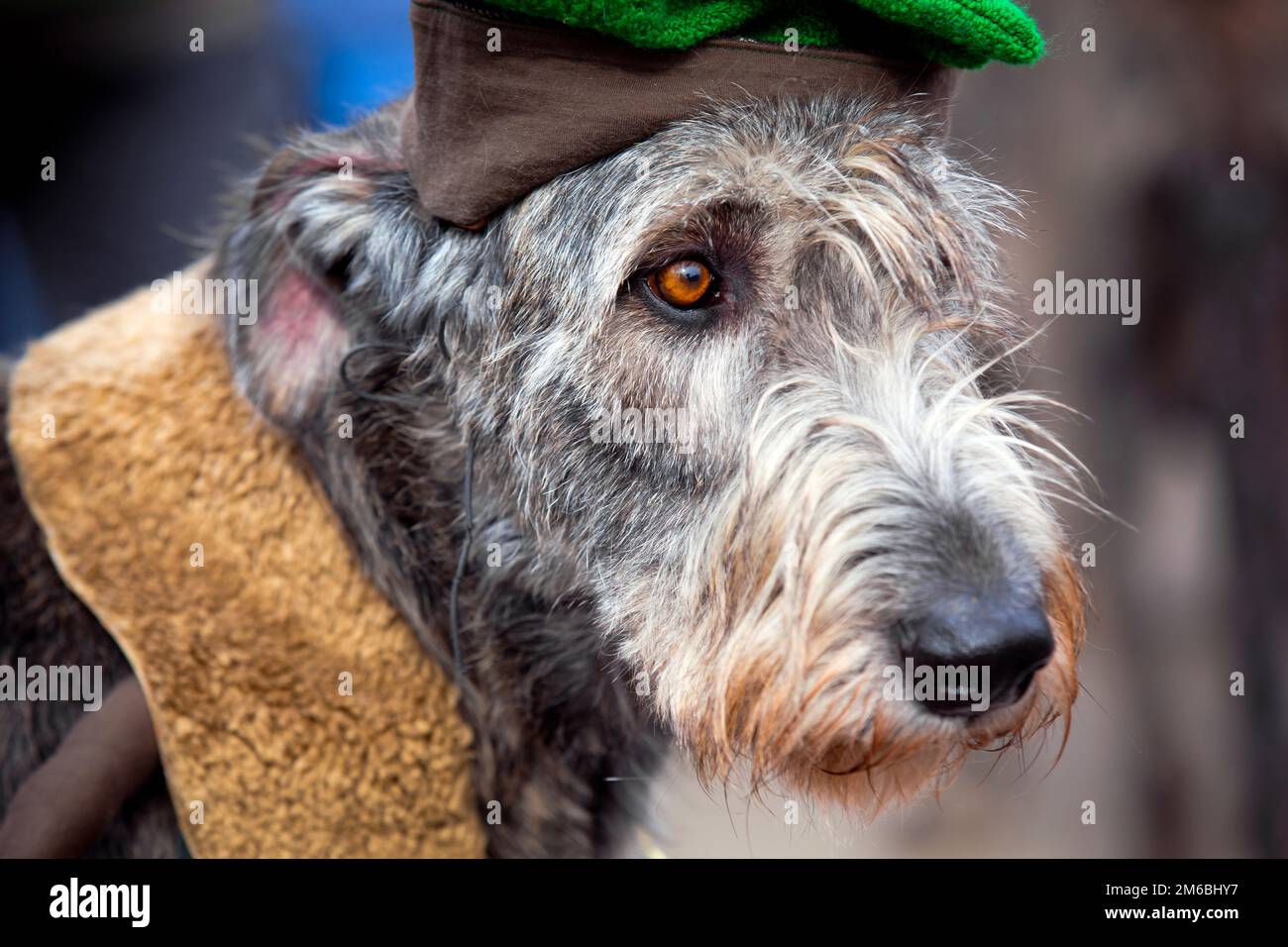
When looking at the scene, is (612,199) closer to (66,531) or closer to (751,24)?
(751,24)

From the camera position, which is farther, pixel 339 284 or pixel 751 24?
pixel 339 284

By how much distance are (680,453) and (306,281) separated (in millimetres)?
1091

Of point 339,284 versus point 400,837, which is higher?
point 339,284

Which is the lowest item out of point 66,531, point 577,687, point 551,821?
point 551,821

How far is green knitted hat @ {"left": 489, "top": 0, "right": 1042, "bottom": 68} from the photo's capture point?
209 centimetres

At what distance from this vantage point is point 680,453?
228cm

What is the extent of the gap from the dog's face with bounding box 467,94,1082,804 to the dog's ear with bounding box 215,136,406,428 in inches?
16.5

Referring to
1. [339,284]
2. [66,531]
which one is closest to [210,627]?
[66,531]

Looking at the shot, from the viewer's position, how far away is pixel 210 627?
97.3 inches

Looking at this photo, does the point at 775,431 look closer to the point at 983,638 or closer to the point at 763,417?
the point at 763,417

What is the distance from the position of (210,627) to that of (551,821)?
3.23ft
